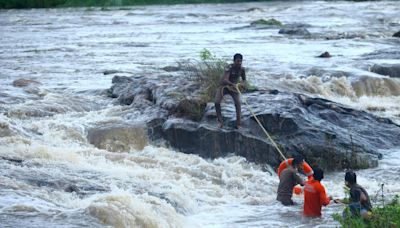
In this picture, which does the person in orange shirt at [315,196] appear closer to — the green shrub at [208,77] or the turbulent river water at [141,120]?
the turbulent river water at [141,120]

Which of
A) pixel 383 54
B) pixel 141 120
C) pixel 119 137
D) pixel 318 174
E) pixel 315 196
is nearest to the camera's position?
pixel 318 174

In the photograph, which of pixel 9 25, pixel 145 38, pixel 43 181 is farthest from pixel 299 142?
pixel 9 25

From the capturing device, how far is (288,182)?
12516 millimetres

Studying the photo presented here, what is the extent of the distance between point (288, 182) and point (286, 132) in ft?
9.47

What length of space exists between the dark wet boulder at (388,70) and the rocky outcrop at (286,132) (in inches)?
283

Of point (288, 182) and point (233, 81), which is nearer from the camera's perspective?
point (288, 182)

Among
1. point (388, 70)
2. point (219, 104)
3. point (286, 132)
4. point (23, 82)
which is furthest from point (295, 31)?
point (219, 104)

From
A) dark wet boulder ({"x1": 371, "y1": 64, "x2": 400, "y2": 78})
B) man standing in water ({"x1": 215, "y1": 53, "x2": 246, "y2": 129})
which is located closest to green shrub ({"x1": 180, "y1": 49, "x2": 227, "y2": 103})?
man standing in water ({"x1": 215, "y1": 53, "x2": 246, "y2": 129})

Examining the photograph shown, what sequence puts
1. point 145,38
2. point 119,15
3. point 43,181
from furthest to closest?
point 119,15, point 145,38, point 43,181

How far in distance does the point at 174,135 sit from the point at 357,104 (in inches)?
262

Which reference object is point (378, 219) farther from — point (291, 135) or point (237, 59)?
point (291, 135)

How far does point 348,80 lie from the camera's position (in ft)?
73.5

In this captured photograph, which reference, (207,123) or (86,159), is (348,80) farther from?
(86,159)

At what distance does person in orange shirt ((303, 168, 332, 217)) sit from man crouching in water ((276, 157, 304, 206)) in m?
0.84
